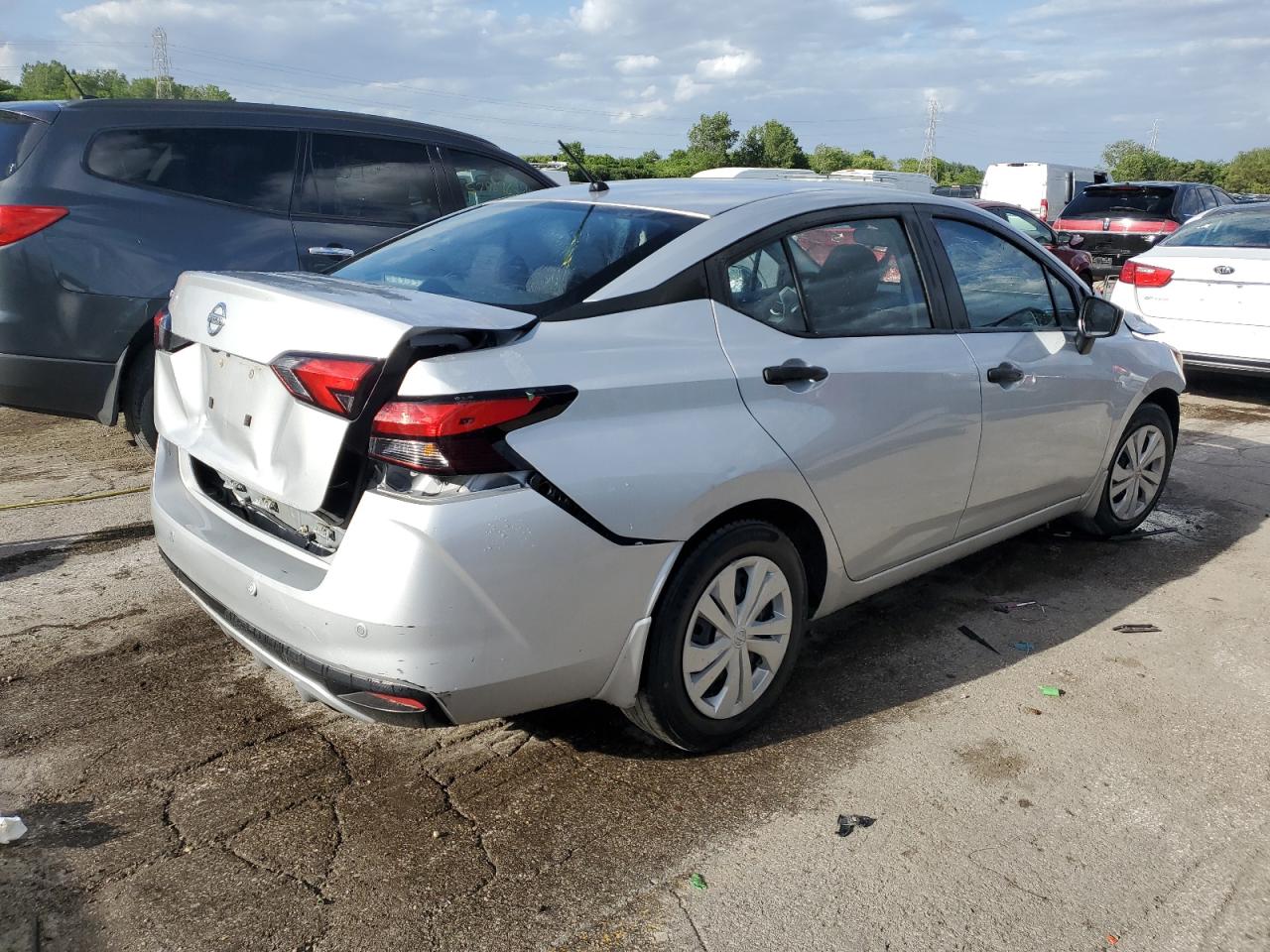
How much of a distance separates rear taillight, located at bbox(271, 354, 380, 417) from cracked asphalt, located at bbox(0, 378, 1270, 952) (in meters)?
1.13

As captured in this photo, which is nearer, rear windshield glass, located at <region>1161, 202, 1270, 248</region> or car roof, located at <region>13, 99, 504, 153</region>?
car roof, located at <region>13, 99, 504, 153</region>

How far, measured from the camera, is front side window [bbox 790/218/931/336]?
336 centimetres

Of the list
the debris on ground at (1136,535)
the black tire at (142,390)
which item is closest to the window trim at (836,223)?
the debris on ground at (1136,535)

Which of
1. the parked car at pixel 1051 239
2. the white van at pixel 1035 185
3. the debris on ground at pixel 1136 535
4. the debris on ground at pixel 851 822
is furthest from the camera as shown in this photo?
the white van at pixel 1035 185

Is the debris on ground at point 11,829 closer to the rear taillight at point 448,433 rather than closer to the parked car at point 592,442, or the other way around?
the parked car at point 592,442

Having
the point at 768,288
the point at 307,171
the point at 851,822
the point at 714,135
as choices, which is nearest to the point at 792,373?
the point at 768,288

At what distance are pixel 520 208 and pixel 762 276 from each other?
3.18ft

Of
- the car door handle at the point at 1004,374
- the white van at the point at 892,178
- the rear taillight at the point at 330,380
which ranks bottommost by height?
the car door handle at the point at 1004,374

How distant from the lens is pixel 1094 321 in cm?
439

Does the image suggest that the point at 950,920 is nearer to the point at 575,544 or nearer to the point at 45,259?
the point at 575,544

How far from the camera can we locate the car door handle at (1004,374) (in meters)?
3.86

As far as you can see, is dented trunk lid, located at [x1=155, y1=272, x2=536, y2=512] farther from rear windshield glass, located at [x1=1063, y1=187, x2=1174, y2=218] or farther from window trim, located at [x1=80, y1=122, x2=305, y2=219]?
rear windshield glass, located at [x1=1063, y1=187, x2=1174, y2=218]

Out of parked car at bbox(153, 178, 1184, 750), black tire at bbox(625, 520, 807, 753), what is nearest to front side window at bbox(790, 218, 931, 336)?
parked car at bbox(153, 178, 1184, 750)

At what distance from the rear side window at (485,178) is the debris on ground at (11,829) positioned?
4.86 m
